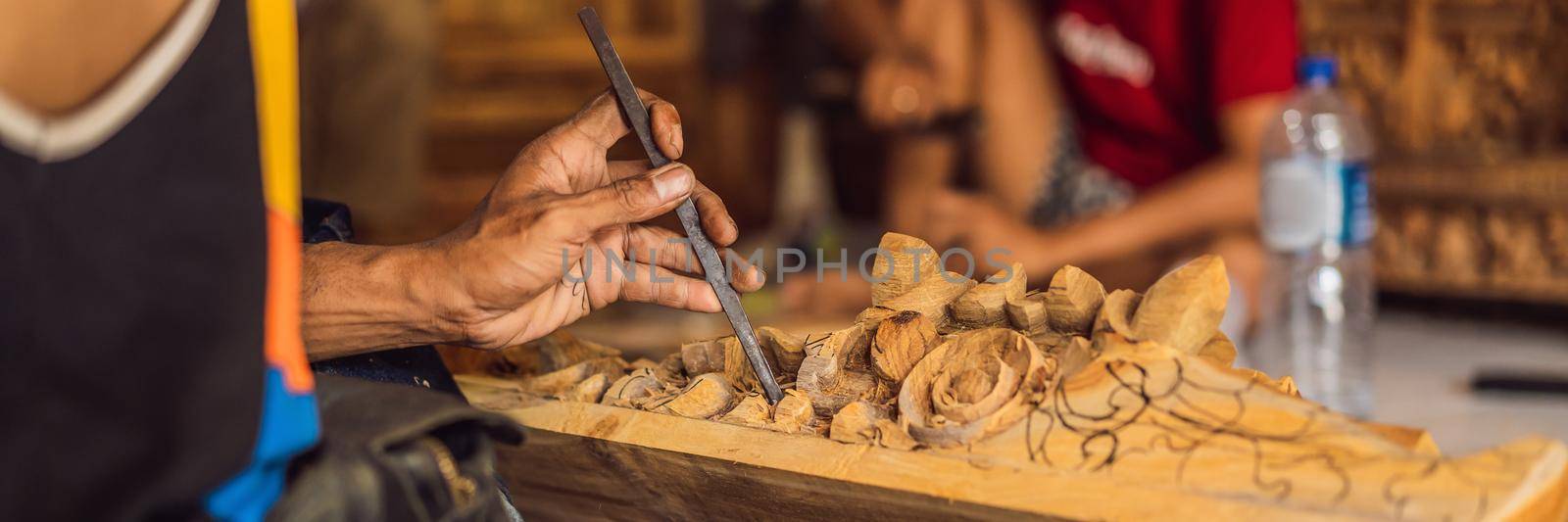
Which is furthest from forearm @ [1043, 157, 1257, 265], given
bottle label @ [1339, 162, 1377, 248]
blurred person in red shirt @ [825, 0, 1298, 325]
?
bottle label @ [1339, 162, 1377, 248]

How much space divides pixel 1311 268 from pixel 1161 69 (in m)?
0.33

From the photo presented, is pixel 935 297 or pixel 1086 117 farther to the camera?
pixel 1086 117

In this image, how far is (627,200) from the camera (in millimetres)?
625

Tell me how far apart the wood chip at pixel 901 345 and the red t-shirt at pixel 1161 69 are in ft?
3.74

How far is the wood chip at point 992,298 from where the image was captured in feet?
2.17

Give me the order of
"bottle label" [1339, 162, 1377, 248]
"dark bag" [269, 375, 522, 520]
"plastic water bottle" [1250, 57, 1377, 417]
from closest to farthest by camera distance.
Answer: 1. "dark bag" [269, 375, 522, 520]
2. "bottle label" [1339, 162, 1377, 248]
3. "plastic water bottle" [1250, 57, 1377, 417]

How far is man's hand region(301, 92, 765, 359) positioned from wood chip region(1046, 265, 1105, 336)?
0.16m

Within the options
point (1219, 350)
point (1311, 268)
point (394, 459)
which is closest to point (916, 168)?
point (1311, 268)

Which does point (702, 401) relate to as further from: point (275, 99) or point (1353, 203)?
point (1353, 203)

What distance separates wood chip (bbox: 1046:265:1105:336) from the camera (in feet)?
→ 2.07

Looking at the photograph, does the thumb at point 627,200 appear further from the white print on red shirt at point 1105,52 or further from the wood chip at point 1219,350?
the white print on red shirt at point 1105,52

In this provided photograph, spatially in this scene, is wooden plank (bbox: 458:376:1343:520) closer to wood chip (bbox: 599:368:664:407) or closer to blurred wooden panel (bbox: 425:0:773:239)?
wood chip (bbox: 599:368:664:407)

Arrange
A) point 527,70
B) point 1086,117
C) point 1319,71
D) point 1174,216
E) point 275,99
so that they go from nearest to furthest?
1. point 275,99
2. point 1319,71
3. point 1174,216
4. point 1086,117
5. point 527,70

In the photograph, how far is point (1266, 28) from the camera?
1.63 m
